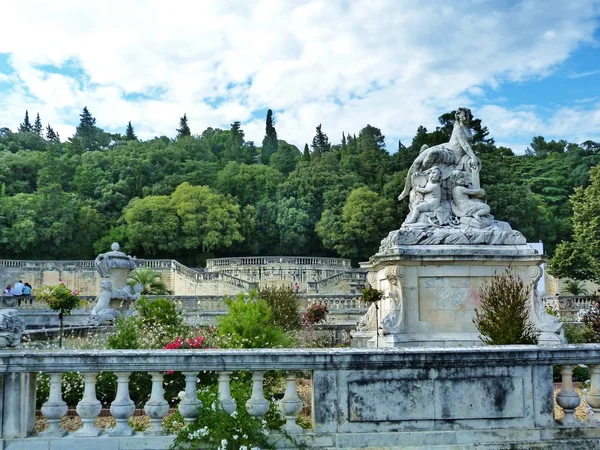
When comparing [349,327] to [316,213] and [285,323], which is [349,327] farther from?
[316,213]

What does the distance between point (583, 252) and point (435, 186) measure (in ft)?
75.7

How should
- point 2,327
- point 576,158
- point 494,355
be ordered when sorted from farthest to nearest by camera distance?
point 576,158
point 2,327
point 494,355

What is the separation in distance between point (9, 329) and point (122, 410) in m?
1.41

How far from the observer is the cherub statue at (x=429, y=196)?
1118 cm

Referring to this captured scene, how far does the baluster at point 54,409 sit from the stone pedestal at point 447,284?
6783mm

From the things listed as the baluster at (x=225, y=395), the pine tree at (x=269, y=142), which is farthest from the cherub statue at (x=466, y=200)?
the pine tree at (x=269, y=142)

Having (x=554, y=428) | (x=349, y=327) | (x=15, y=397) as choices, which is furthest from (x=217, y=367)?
(x=349, y=327)

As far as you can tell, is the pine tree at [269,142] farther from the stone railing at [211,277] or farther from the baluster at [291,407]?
the baluster at [291,407]

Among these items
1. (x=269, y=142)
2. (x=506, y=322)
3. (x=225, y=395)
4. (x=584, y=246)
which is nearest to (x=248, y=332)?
(x=506, y=322)

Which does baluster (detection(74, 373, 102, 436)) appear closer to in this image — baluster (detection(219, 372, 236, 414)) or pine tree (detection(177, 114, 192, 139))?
baluster (detection(219, 372, 236, 414))

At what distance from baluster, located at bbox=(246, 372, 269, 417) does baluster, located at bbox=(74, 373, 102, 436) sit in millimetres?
1146

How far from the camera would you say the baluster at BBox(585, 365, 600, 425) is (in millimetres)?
4441

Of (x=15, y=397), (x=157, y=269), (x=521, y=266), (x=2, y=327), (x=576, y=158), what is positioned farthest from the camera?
(x=576, y=158)

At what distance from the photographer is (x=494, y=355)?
4.45 metres
